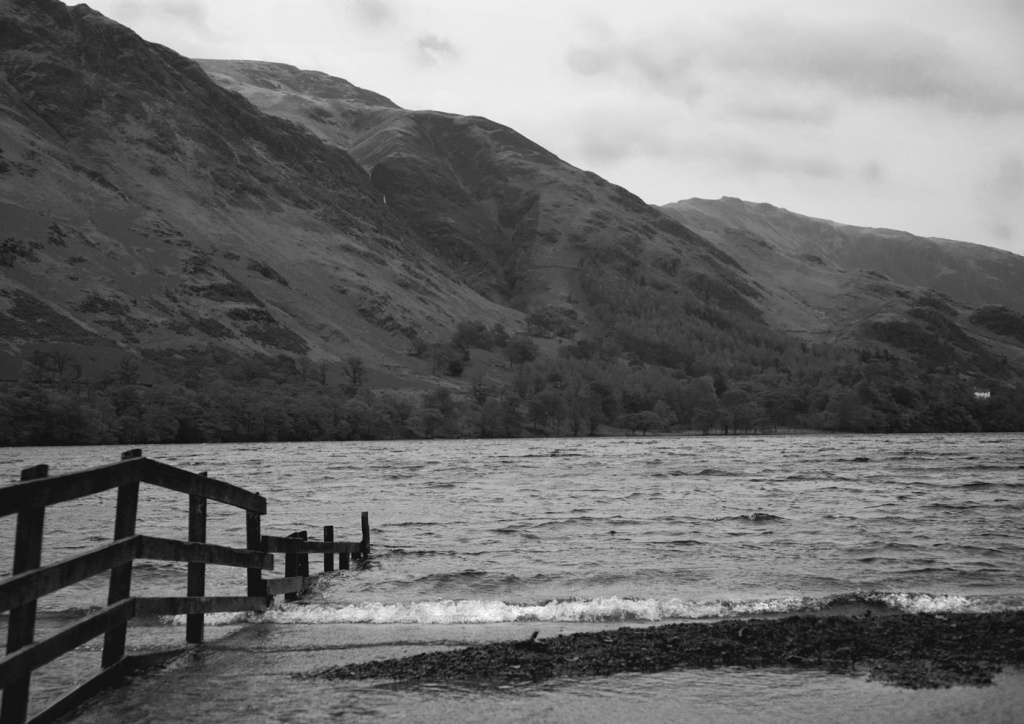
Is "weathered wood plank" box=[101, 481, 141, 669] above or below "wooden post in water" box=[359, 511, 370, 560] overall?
above

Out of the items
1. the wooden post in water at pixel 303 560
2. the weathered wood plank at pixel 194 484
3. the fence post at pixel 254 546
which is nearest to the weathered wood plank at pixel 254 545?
the fence post at pixel 254 546

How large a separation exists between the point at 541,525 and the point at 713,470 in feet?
147

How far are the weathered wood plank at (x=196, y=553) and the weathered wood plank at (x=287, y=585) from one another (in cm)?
57

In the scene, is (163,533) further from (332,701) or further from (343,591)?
(332,701)

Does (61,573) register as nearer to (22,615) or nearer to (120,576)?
(22,615)

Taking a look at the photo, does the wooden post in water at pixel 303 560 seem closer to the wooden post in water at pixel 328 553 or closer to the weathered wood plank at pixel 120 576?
the wooden post in water at pixel 328 553

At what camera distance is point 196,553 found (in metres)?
12.3

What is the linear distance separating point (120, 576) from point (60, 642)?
5.82 feet

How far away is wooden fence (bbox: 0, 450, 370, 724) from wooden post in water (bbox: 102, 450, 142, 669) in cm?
1

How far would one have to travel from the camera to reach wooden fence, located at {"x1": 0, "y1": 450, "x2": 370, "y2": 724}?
8.03 meters

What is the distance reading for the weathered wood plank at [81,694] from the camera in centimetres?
877

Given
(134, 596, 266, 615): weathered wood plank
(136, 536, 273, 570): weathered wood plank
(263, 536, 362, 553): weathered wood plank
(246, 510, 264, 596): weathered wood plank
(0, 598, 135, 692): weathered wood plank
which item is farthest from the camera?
(263, 536, 362, 553): weathered wood plank

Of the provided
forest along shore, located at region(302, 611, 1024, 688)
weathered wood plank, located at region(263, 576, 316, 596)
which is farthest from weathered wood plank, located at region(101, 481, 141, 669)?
weathered wood plank, located at region(263, 576, 316, 596)

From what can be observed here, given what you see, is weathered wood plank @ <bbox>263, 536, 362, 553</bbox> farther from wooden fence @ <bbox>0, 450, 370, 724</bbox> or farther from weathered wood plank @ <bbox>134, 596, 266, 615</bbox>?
weathered wood plank @ <bbox>134, 596, 266, 615</bbox>
